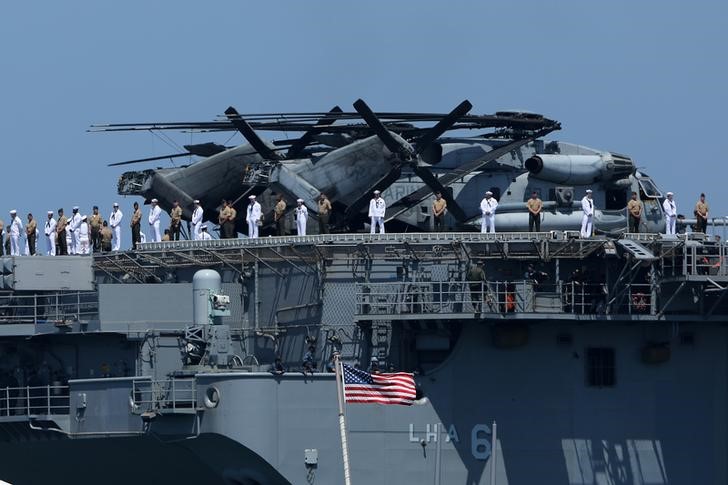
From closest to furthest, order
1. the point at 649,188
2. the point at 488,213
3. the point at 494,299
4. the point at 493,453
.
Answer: the point at 493,453 → the point at 494,299 → the point at 488,213 → the point at 649,188

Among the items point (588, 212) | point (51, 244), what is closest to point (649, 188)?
point (588, 212)

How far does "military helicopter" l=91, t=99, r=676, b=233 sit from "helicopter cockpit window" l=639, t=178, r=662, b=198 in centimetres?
4

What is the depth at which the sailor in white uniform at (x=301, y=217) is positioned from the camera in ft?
163

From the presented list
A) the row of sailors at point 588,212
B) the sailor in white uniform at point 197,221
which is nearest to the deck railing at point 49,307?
the sailor in white uniform at point 197,221

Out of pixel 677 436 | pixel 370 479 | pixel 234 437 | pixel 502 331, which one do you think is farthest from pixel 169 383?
pixel 677 436

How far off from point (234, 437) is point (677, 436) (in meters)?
11.3

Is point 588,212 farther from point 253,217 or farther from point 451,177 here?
point 253,217

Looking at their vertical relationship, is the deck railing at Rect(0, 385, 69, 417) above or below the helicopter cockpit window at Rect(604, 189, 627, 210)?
below

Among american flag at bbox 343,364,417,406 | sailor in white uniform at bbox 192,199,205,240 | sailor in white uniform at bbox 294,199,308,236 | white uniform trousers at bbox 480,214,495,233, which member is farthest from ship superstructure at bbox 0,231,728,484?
sailor in white uniform at bbox 192,199,205,240

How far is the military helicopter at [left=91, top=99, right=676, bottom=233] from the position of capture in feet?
166

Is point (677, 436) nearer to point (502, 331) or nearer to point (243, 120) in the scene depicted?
point (502, 331)

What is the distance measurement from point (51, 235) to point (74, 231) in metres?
1.48

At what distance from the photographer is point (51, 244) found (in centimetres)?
5516

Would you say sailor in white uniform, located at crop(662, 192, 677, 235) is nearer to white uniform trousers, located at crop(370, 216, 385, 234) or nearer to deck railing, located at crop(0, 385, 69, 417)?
white uniform trousers, located at crop(370, 216, 385, 234)
